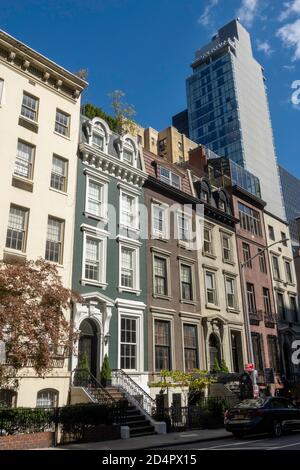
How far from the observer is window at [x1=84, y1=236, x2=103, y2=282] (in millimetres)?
21781

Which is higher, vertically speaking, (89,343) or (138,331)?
(138,331)

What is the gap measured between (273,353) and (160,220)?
15.4m

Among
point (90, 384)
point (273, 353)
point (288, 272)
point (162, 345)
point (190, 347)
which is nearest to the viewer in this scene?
point (90, 384)

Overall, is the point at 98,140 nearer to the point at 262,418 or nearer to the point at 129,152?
the point at 129,152

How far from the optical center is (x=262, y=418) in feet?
51.8

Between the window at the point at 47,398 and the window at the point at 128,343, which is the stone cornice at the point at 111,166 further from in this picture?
the window at the point at 47,398

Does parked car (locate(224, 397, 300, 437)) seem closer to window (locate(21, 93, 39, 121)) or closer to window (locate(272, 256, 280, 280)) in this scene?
window (locate(21, 93, 39, 121))

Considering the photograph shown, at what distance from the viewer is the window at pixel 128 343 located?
22.1m

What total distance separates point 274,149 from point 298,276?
113 m

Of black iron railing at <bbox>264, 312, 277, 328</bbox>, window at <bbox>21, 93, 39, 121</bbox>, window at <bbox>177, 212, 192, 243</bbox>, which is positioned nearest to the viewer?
window at <bbox>21, 93, 39, 121</bbox>

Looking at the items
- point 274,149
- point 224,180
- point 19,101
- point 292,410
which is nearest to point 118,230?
point 19,101

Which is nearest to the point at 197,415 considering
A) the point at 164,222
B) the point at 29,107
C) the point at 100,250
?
the point at 100,250

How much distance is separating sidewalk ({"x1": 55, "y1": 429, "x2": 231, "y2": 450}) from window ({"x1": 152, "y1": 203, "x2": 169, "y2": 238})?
12445 mm

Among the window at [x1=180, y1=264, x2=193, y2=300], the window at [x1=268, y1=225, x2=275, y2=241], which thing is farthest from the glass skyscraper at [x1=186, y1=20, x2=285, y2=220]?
the window at [x1=180, y1=264, x2=193, y2=300]
